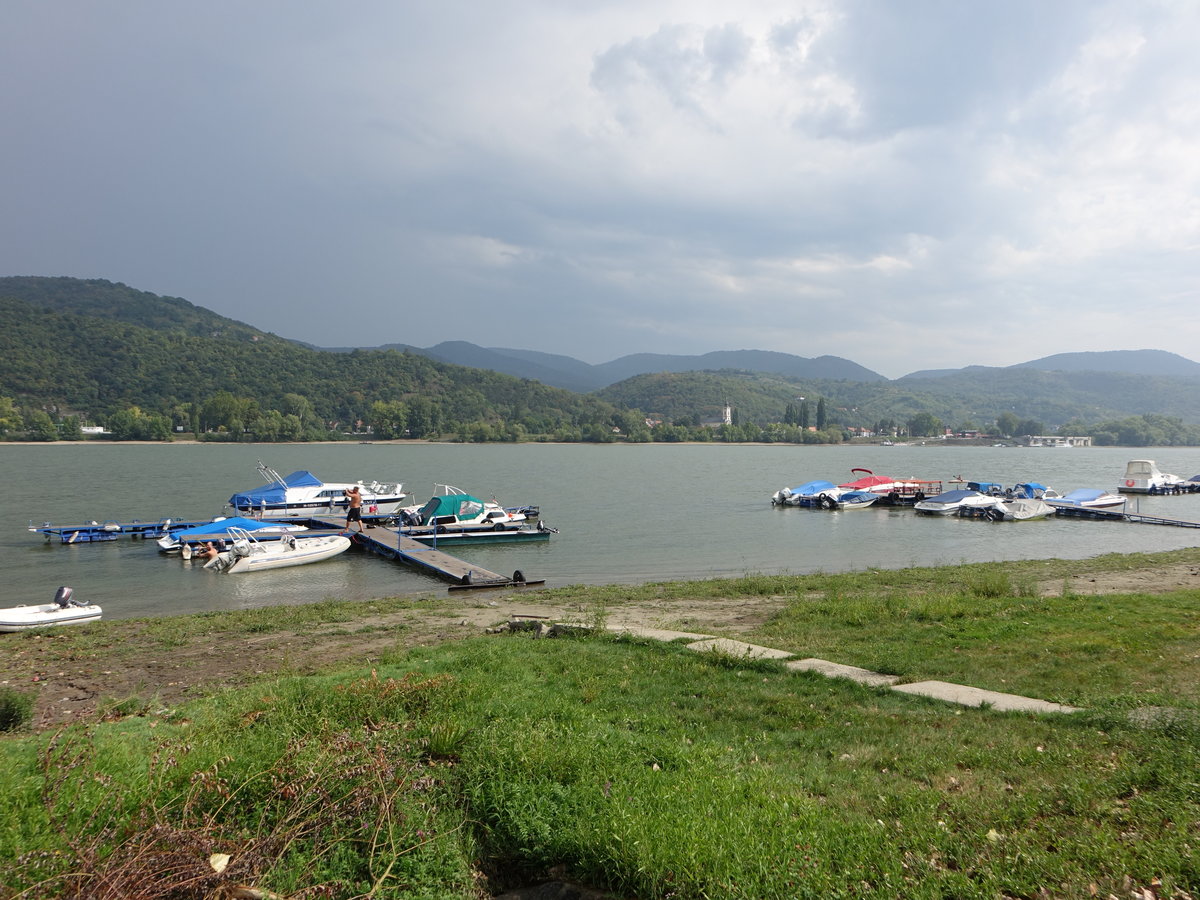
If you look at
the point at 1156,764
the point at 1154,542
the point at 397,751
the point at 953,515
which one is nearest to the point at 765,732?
the point at 1156,764

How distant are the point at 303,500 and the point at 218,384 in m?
140

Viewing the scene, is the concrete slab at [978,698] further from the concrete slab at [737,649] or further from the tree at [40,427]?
the tree at [40,427]

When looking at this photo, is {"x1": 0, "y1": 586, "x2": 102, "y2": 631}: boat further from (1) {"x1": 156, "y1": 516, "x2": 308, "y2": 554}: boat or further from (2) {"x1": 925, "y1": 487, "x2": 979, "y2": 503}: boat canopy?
(2) {"x1": 925, "y1": 487, "x2": 979, "y2": 503}: boat canopy

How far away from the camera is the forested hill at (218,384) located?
143125 millimetres

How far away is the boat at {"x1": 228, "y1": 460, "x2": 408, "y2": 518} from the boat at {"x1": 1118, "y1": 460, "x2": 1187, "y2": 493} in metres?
64.6

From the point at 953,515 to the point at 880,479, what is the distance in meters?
10.7

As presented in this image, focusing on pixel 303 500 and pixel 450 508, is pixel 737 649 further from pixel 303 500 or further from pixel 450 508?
pixel 303 500

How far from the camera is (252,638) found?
1453cm

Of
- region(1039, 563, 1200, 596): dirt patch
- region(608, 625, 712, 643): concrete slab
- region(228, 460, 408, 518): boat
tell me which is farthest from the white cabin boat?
region(608, 625, 712, 643): concrete slab

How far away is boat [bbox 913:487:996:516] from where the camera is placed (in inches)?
1865

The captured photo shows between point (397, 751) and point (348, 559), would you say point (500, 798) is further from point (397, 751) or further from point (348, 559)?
point (348, 559)

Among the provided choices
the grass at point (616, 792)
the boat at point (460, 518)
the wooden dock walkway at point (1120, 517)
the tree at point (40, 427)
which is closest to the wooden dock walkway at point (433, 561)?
the boat at point (460, 518)

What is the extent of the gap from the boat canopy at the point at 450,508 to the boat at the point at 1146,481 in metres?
61.0

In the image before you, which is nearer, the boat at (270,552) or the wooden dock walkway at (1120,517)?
the boat at (270,552)
